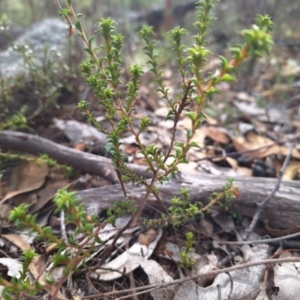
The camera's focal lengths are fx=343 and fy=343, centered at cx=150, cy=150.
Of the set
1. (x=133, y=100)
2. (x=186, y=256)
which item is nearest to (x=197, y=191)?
(x=186, y=256)

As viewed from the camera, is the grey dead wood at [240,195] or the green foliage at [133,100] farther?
the grey dead wood at [240,195]

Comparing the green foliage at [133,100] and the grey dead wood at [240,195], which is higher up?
the green foliage at [133,100]

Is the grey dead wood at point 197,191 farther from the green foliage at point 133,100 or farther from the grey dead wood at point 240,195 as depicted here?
the green foliage at point 133,100

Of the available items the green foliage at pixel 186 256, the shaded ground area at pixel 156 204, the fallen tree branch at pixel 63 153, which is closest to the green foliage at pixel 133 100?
the green foliage at pixel 186 256

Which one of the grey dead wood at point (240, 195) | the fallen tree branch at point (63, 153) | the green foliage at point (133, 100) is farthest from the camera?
the fallen tree branch at point (63, 153)

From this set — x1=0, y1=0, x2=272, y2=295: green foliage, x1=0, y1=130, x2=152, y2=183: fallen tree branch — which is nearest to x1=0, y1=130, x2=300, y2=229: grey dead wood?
x1=0, y1=130, x2=152, y2=183: fallen tree branch

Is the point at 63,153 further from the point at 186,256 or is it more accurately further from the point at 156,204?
the point at 186,256

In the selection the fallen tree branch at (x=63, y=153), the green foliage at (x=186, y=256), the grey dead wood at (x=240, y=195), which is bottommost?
the green foliage at (x=186, y=256)

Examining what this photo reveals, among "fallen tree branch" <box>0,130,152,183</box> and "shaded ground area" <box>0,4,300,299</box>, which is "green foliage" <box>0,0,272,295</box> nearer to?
"shaded ground area" <box>0,4,300,299</box>
